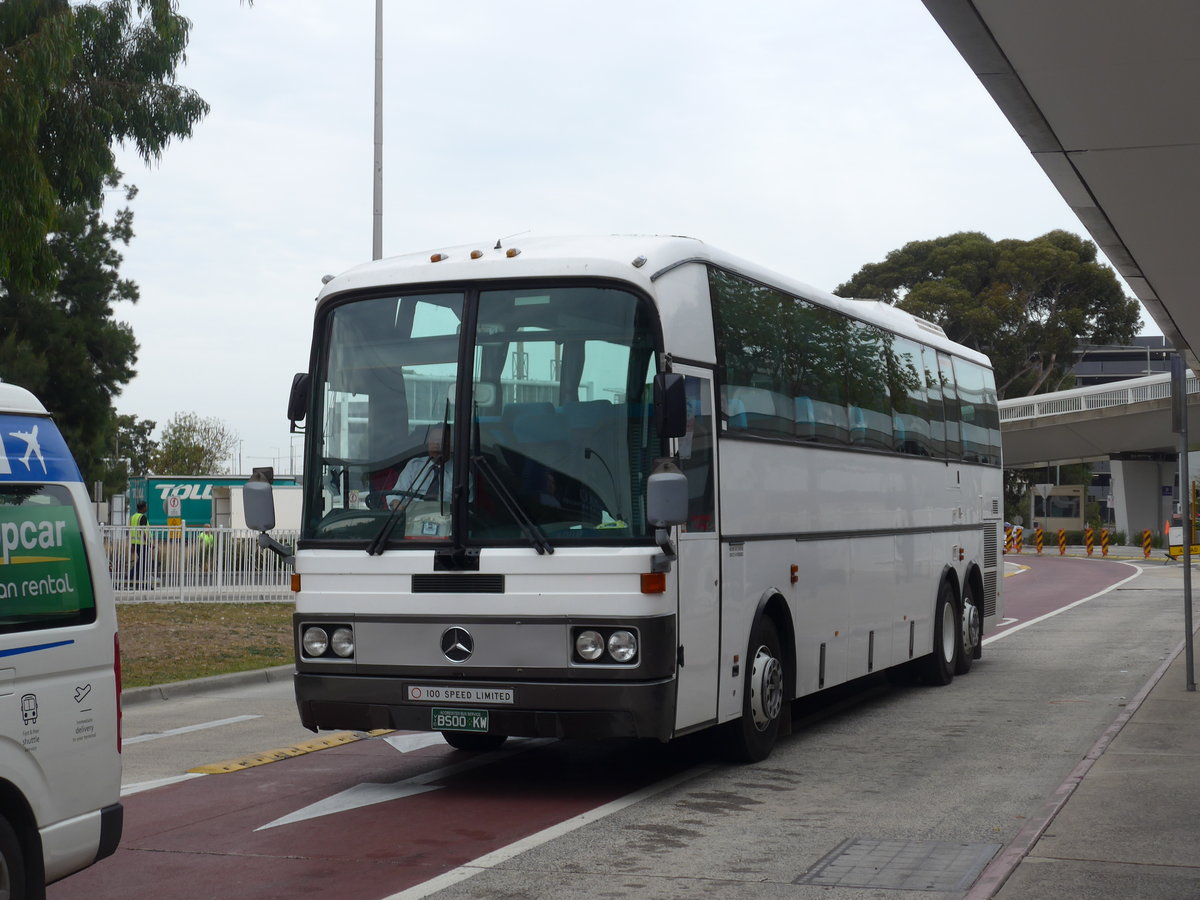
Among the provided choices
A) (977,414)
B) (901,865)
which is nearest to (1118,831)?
(901,865)

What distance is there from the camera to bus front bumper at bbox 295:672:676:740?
8.75 m

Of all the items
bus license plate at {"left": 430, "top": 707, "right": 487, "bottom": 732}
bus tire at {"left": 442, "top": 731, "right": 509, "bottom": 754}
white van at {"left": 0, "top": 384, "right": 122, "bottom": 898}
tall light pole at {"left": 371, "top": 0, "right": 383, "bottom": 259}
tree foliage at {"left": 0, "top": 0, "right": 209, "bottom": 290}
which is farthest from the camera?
tall light pole at {"left": 371, "top": 0, "right": 383, "bottom": 259}

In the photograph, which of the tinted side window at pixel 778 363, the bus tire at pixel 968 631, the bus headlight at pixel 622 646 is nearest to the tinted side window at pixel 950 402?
the bus tire at pixel 968 631

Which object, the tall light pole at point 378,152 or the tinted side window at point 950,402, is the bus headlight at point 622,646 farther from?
the tall light pole at point 378,152

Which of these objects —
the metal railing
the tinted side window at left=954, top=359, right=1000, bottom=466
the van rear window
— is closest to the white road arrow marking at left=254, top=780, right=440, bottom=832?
the van rear window

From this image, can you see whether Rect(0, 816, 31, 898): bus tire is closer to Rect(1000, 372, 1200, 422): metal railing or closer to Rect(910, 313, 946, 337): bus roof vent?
Answer: Rect(910, 313, 946, 337): bus roof vent

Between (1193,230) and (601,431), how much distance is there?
5.18 m

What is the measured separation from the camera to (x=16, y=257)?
15906 mm

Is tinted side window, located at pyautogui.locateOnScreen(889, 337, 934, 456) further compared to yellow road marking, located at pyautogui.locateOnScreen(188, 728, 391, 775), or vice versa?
tinted side window, located at pyautogui.locateOnScreen(889, 337, 934, 456)

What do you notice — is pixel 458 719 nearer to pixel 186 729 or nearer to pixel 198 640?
pixel 186 729

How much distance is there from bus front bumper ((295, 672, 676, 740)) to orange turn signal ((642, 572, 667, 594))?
0.53 m

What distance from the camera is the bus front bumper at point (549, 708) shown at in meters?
8.75

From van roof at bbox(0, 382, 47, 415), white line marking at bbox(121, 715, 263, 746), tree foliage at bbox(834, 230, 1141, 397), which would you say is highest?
tree foliage at bbox(834, 230, 1141, 397)

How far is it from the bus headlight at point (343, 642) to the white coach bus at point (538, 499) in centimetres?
1
